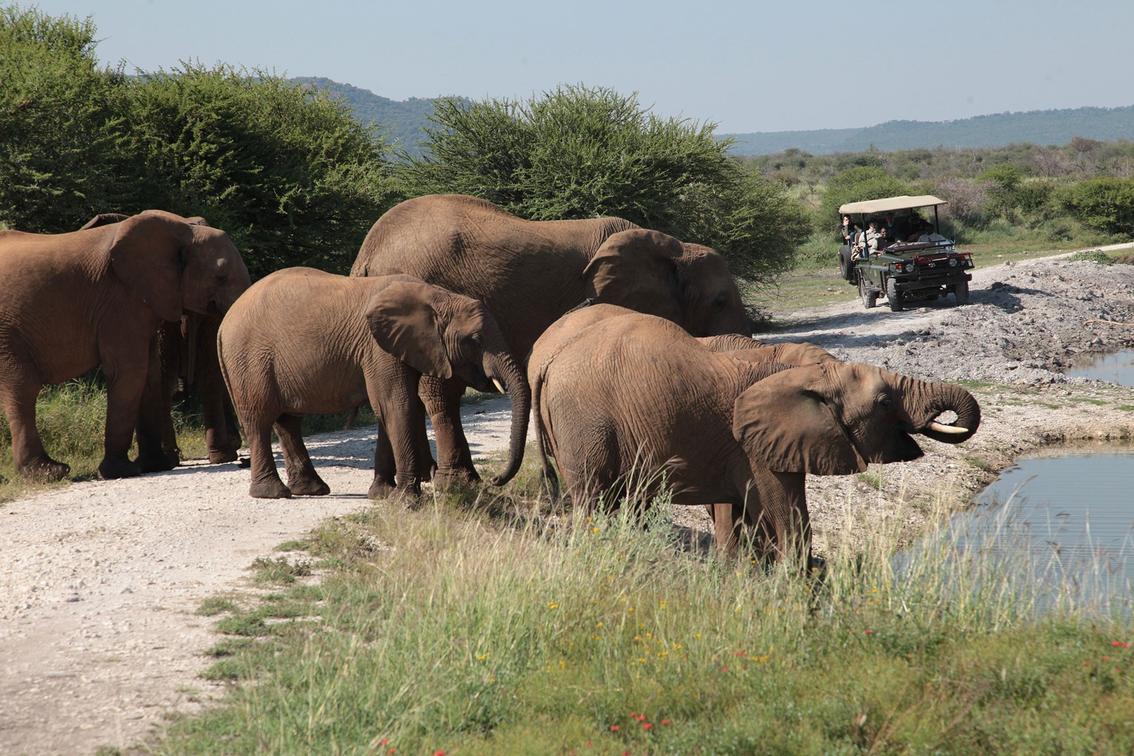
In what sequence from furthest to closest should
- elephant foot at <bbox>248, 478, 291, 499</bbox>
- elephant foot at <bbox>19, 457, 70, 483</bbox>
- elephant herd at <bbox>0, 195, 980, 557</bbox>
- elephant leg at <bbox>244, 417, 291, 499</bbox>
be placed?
elephant foot at <bbox>19, 457, 70, 483</bbox>, elephant foot at <bbox>248, 478, 291, 499</bbox>, elephant leg at <bbox>244, 417, 291, 499</bbox>, elephant herd at <bbox>0, 195, 980, 557</bbox>

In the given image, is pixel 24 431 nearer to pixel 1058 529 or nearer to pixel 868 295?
pixel 1058 529

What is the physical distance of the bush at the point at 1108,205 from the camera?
46.1 meters

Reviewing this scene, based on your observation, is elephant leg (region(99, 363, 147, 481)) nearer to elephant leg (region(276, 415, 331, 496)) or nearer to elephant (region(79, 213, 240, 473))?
elephant (region(79, 213, 240, 473))

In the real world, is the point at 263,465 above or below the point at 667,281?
below

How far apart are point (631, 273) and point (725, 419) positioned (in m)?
3.95

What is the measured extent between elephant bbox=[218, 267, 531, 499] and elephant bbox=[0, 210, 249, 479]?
1.63 m

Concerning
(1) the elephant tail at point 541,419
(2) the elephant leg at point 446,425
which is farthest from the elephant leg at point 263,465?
(1) the elephant tail at point 541,419

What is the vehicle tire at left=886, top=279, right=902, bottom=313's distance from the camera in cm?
2777

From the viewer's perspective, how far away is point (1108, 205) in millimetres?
46406

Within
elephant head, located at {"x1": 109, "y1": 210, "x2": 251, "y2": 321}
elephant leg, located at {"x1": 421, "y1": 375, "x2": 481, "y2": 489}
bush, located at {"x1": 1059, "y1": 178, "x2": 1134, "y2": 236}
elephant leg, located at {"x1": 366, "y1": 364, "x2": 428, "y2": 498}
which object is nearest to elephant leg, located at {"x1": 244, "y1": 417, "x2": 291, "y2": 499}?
elephant leg, located at {"x1": 366, "y1": 364, "x2": 428, "y2": 498}

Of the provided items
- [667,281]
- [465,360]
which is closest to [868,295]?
[667,281]

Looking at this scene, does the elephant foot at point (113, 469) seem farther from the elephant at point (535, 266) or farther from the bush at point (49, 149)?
the bush at point (49, 149)

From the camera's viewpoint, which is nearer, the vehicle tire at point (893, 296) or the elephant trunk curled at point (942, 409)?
the elephant trunk curled at point (942, 409)

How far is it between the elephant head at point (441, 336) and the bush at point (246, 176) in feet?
25.9
